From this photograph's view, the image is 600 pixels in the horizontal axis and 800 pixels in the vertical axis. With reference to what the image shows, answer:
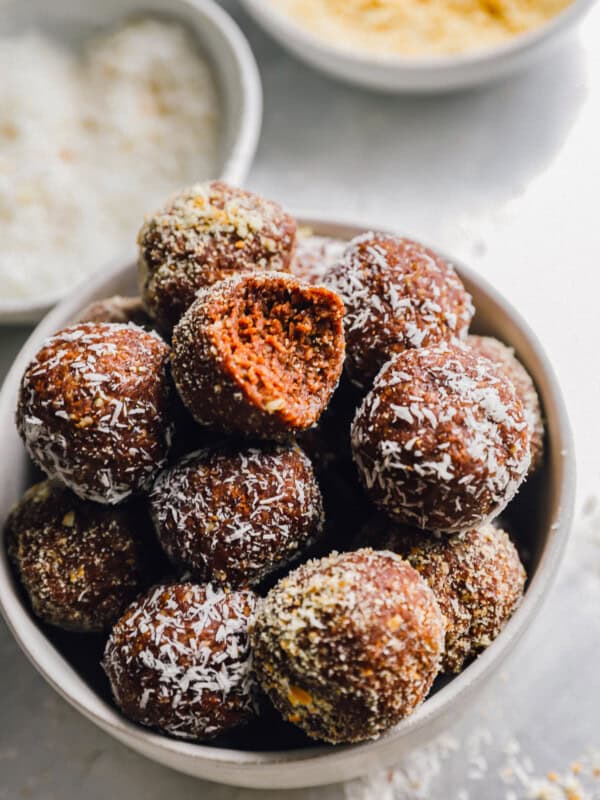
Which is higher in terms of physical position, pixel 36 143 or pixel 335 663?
pixel 335 663

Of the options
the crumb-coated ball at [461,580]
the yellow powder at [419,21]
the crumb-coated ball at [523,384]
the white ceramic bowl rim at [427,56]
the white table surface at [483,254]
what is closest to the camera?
the crumb-coated ball at [461,580]

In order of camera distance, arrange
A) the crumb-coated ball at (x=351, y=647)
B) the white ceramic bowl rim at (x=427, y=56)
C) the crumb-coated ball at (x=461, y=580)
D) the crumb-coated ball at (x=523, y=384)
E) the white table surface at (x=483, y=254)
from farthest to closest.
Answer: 1. the white ceramic bowl rim at (x=427, y=56)
2. the white table surface at (x=483, y=254)
3. the crumb-coated ball at (x=523, y=384)
4. the crumb-coated ball at (x=461, y=580)
5. the crumb-coated ball at (x=351, y=647)

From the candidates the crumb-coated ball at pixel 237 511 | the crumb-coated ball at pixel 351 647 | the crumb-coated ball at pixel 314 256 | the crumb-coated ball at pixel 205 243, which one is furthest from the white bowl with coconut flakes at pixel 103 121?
the crumb-coated ball at pixel 351 647

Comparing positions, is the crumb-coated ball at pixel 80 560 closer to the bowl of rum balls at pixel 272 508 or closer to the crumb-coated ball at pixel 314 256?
the bowl of rum balls at pixel 272 508

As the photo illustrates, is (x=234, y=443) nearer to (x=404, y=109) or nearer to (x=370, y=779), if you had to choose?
(x=370, y=779)

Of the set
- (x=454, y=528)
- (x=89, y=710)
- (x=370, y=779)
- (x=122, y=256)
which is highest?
(x=454, y=528)

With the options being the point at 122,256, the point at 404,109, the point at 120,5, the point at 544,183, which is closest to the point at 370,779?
the point at 122,256
